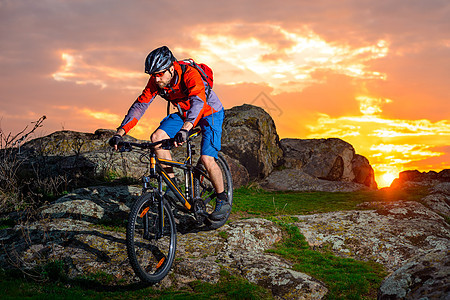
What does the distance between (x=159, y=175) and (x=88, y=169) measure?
22.4 feet

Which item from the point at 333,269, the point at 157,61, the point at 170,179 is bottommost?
the point at 333,269

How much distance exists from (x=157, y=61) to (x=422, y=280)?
4810 mm

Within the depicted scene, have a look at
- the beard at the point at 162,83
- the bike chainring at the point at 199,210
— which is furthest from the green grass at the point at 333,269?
the beard at the point at 162,83

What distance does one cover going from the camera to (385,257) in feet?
25.0

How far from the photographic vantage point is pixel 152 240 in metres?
6.24

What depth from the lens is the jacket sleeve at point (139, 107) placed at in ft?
22.6

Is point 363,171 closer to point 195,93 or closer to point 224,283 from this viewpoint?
point 195,93

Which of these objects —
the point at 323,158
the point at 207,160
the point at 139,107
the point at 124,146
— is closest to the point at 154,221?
the point at 124,146

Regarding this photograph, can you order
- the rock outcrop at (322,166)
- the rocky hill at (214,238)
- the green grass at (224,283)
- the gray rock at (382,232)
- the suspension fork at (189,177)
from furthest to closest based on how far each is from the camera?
the rock outcrop at (322,166) → the gray rock at (382,232) → the suspension fork at (189,177) → the rocky hill at (214,238) → the green grass at (224,283)

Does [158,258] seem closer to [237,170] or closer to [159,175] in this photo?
[159,175]

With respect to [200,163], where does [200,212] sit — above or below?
below

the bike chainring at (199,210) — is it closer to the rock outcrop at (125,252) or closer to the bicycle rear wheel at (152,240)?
the rock outcrop at (125,252)

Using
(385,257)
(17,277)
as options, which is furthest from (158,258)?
(385,257)

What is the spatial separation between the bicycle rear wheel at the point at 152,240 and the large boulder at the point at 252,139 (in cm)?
1067
